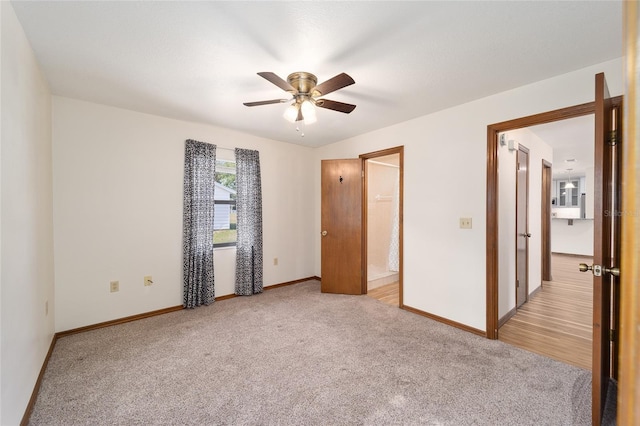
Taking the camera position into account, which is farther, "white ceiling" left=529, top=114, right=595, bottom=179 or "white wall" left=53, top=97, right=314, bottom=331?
"white ceiling" left=529, top=114, right=595, bottom=179

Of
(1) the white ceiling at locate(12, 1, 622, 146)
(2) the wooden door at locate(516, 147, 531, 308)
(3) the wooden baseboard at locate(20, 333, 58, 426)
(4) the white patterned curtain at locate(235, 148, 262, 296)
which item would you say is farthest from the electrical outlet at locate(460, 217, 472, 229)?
(3) the wooden baseboard at locate(20, 333, 58, 426)

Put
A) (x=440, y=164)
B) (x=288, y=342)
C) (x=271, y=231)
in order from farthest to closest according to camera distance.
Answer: (x=271, y=231), (x=440, y=164), (x=288, y=342)

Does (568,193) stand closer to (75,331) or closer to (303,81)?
(303,81)

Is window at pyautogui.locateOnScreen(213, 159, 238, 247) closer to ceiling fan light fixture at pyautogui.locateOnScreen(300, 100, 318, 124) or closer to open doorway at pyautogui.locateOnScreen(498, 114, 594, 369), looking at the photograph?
ceiling fan light fixture at pyautogui.locateOnScreen(300, 100, 318, 124)

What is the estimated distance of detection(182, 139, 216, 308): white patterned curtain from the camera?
342 cm

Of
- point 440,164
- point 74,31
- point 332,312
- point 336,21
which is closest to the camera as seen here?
point 336,21

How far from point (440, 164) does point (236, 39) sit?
240 centimetres

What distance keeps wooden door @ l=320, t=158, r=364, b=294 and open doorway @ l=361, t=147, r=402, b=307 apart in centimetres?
48

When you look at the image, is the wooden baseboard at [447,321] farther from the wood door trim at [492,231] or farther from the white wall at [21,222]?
the white wall at [21,222]

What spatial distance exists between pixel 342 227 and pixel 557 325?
108 inches

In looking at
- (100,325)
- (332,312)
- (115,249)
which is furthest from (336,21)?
(100,325)

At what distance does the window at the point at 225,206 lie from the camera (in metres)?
3.85

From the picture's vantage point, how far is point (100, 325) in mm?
2877

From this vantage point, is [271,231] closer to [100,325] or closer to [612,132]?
[100,325]
